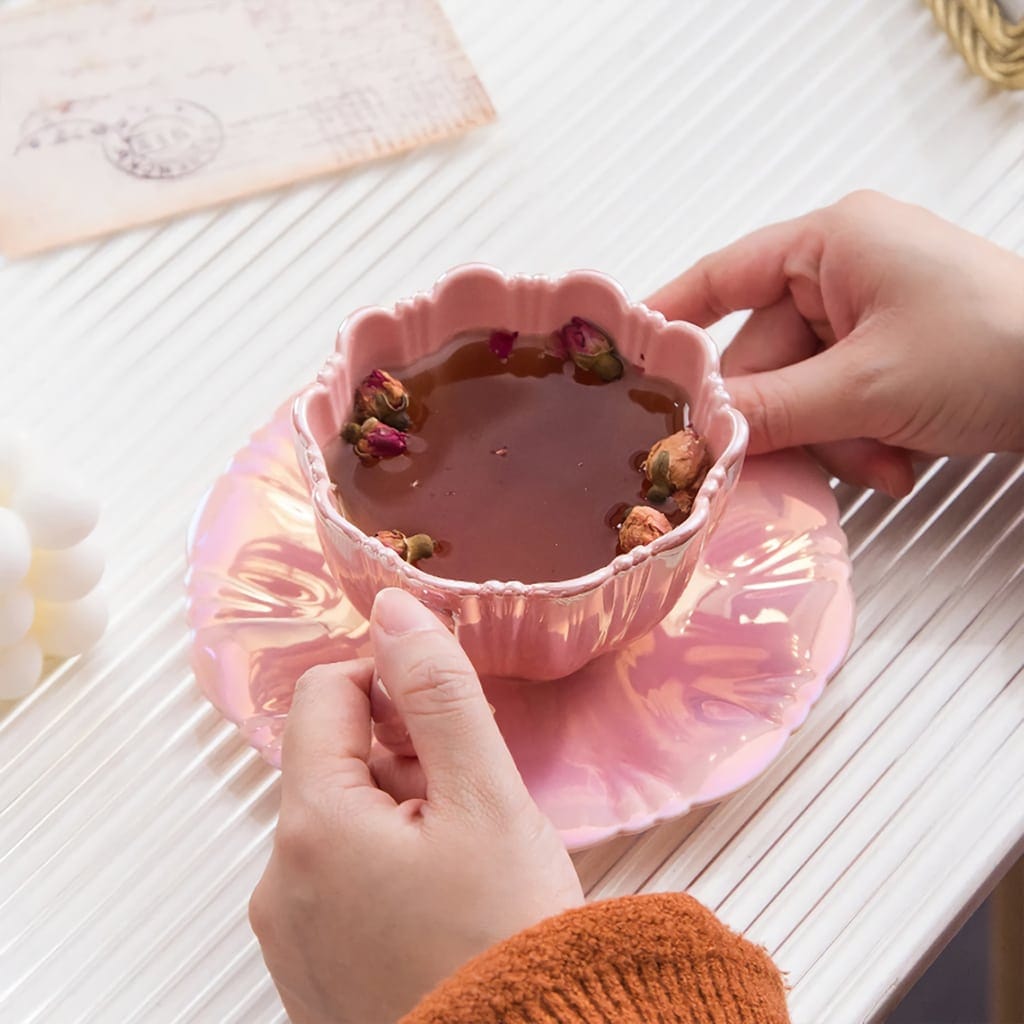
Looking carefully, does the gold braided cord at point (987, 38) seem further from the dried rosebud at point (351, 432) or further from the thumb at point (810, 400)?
the dried rosebud at point (351, 432)

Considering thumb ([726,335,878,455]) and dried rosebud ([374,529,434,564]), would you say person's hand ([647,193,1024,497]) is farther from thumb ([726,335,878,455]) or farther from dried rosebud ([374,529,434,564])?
dried rosebud ([374,529,434,564])

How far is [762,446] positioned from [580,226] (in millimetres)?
237

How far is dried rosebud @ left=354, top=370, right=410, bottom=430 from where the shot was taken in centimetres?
61

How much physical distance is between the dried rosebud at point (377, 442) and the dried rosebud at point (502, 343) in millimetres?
75

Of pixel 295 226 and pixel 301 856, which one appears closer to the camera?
pixel 301 856

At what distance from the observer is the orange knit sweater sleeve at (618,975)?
0.46 m

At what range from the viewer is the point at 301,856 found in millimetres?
515

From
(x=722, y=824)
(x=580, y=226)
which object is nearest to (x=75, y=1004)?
(x=722, y=824)

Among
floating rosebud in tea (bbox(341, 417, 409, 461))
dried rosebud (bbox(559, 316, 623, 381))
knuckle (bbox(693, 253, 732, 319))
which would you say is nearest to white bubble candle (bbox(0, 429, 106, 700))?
floating rosebud in tea (bbox(341, 417, 409, 461))

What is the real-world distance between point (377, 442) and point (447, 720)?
0.16 metres

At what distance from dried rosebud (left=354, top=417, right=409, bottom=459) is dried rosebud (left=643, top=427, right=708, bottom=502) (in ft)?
0.40

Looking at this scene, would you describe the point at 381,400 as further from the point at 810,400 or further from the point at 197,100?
the point at 197,100

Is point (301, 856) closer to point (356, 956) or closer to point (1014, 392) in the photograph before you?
point (356, 956)

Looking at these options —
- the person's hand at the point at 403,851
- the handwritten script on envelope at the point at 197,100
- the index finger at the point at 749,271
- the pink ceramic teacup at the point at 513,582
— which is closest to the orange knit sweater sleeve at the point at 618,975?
the person's hand at the point at 403,851
